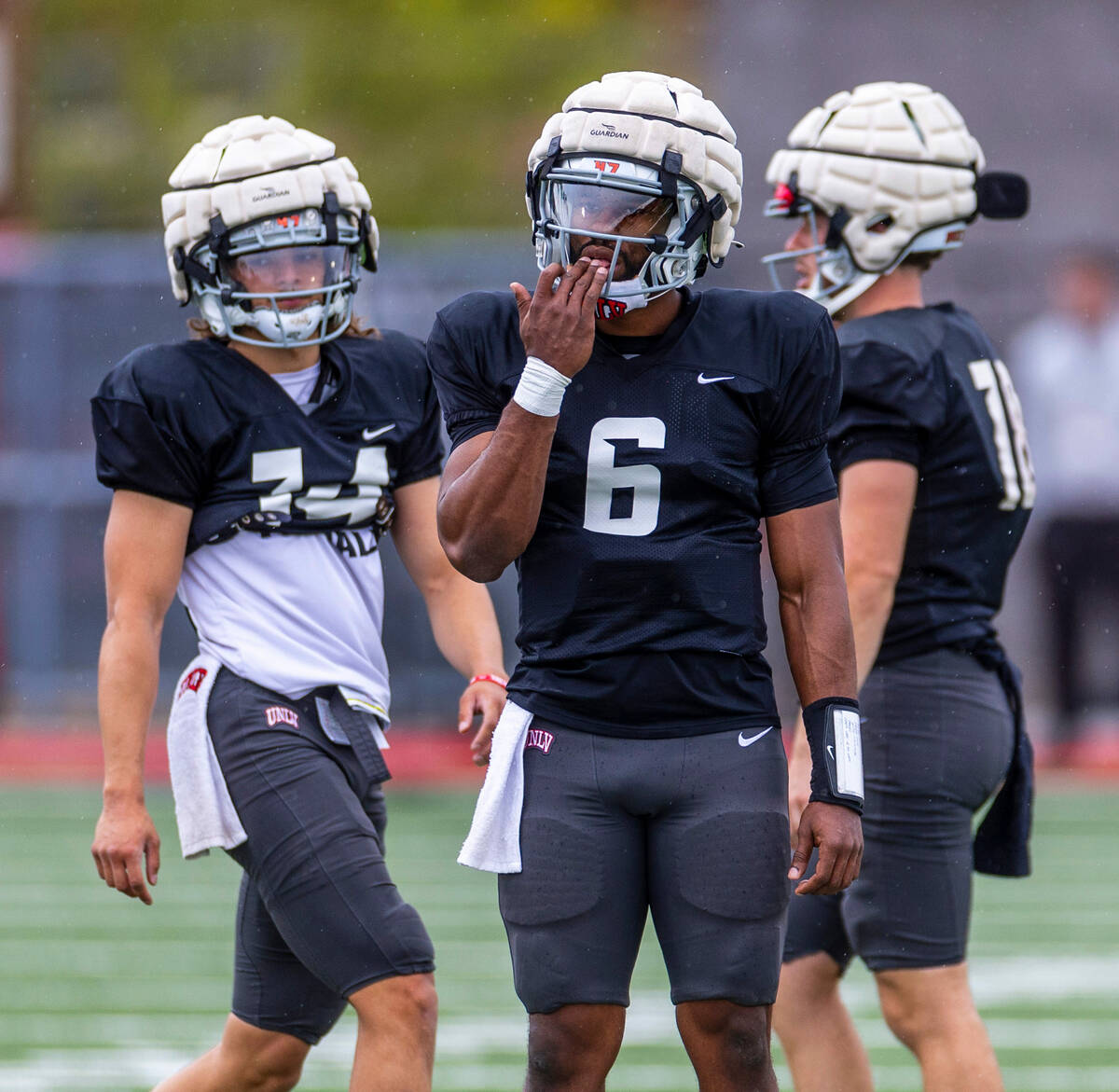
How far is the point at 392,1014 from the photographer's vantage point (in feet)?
13.0

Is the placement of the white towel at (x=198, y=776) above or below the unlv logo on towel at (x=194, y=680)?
below

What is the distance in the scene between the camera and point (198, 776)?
423cm

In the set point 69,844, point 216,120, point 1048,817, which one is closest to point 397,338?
point 69,844

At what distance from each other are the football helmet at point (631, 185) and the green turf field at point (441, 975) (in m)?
2.93

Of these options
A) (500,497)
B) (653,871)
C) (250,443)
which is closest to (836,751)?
(653,871)

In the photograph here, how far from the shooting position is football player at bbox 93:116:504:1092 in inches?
161

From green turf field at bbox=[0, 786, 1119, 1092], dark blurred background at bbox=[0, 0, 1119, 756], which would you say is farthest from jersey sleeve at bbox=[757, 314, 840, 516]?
dark blurred background at bbox=[0, 0, 1119, 756]

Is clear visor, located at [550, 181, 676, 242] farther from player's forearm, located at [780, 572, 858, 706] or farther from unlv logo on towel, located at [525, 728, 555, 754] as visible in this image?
unlv logo on towel, located at [525, 728, 555, 754]

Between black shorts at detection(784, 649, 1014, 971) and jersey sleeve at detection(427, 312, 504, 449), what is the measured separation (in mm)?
1228

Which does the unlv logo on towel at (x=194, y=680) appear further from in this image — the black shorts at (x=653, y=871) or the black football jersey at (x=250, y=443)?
the black shorts at (x=653, y=871)

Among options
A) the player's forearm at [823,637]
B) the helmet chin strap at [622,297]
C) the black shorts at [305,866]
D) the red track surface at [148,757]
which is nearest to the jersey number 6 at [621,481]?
the helmet chin strap at [622,297]

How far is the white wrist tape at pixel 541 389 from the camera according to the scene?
11.1 ft

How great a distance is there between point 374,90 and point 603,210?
21.9m

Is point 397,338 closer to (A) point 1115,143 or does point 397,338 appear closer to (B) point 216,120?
(A) point 1115,143
